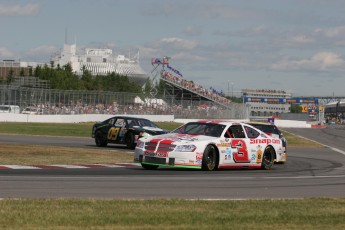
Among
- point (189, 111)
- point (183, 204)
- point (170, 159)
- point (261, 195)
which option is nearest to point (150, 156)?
point (170, 159)

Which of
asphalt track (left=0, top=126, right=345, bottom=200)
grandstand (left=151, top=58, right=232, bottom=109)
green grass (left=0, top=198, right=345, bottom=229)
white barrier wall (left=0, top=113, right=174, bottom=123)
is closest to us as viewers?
green grass (left=0, top=198, right=345, bottom=229)

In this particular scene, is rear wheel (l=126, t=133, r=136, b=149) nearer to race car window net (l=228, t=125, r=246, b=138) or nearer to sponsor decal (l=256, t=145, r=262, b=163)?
race car window net (l=228, t=125, r=246, b=138)

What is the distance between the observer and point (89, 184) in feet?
50.4

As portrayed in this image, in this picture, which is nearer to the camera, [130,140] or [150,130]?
[150,130]

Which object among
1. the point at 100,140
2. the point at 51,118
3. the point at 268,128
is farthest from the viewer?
the point at 51,118

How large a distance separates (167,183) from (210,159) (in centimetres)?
461

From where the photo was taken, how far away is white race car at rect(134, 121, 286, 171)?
2012cm

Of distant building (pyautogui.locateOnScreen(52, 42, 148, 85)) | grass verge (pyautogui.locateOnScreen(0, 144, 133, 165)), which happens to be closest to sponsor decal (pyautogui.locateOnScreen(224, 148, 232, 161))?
grass verge (pyautogui.locateOnScreen(0, 144, 133, 165))

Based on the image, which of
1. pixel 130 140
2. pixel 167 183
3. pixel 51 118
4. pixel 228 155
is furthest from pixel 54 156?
pixel 51 118

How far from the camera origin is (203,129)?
21656 millimetres

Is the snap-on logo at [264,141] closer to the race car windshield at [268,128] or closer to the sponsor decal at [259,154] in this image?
the sponsor decal at [259,154]

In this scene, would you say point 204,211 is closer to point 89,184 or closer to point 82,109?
point 89,184

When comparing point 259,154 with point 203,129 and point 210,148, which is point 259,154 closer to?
point 203,129

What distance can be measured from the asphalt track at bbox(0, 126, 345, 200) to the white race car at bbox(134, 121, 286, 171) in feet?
1.04
